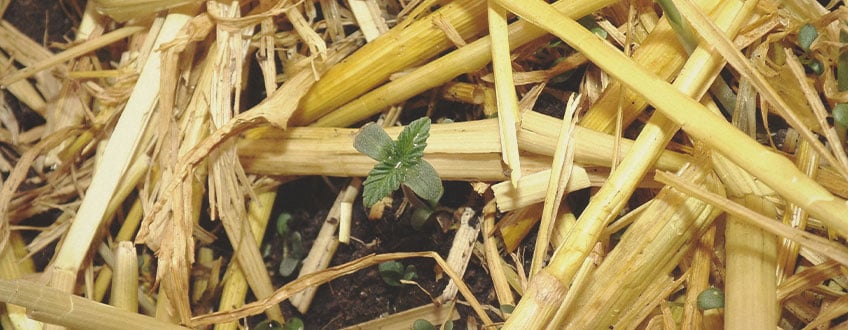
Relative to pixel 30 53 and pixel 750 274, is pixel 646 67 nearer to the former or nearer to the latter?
pixel 750 274

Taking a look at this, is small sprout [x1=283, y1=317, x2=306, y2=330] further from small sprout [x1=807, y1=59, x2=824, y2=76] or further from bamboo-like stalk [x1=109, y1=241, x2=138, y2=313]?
small sprout [x1=807, y1=59, x2=824, y2=76]

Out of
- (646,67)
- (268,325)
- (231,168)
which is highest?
(646,67)

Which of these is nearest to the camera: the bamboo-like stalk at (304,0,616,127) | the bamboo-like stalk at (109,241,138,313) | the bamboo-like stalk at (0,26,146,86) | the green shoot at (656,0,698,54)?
the green shoot at (656,0,698,54)

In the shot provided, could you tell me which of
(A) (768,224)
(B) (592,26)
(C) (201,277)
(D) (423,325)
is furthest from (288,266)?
(A) (768,224)

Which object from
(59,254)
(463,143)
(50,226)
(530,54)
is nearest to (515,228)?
(463,143)

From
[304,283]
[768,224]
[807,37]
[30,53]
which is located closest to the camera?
[768,224]

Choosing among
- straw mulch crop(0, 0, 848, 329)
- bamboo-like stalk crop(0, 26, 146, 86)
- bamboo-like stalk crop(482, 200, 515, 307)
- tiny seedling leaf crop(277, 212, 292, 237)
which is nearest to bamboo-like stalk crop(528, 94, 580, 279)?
straw mulch crop(0, 0, 848, 329)

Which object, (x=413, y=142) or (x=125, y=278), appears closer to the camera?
(x=413, y=142)

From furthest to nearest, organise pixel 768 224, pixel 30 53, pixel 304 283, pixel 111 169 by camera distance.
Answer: pixel 30 53 → pixel 111 169 → pixel 304 283 → pixel 768 224
